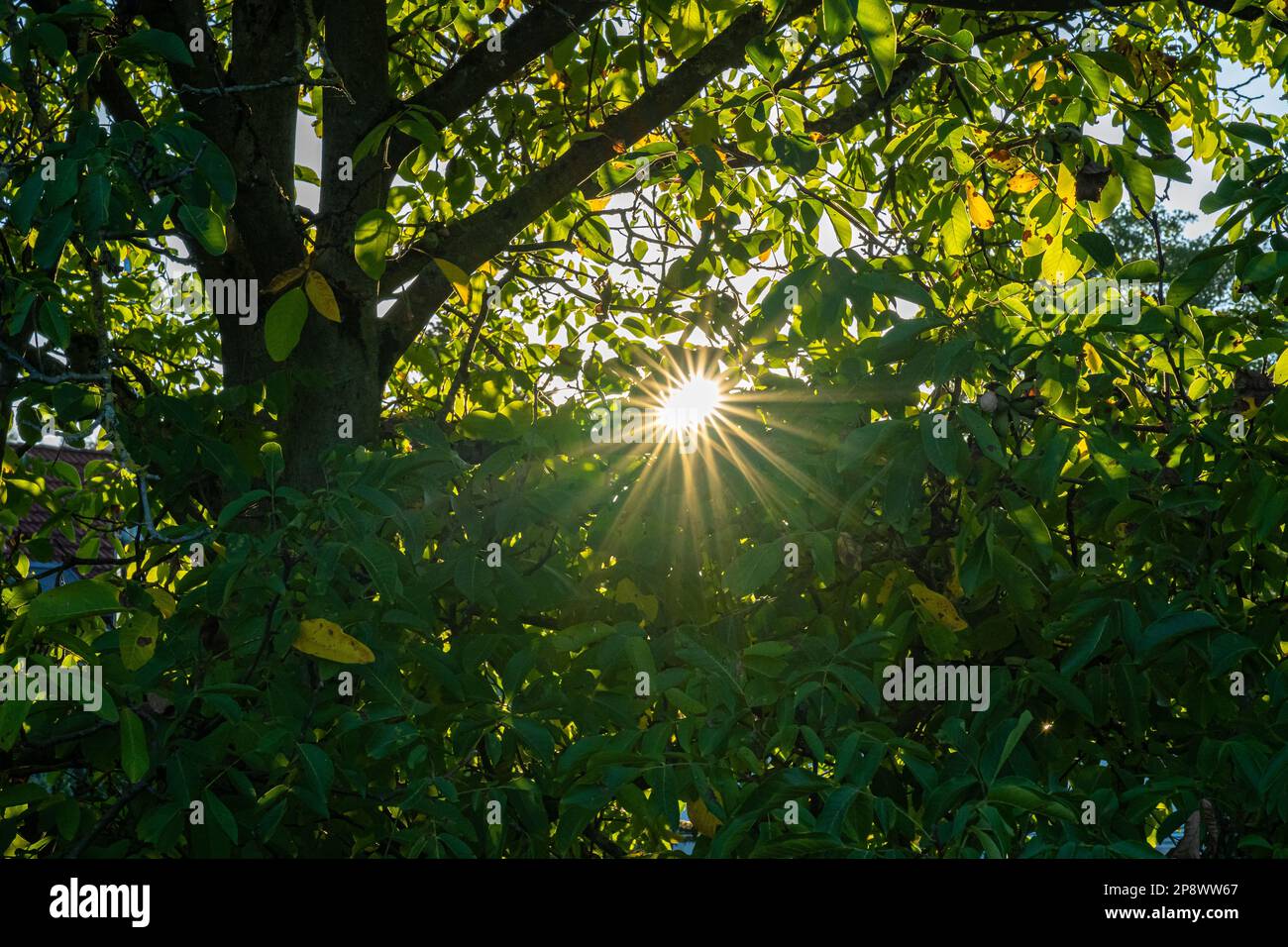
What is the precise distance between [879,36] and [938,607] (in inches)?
50.9

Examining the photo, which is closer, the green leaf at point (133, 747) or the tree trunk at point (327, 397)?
the green leaf at point (133, 747)

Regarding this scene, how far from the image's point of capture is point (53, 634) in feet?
6.70

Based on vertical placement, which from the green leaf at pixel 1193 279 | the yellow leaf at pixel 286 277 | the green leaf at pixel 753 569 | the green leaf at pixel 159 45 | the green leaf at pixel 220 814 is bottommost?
the green leaf at pixel 220 814

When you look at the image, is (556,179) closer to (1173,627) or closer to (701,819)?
(701,819)

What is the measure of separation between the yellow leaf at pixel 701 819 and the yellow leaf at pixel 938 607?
2.12 feet

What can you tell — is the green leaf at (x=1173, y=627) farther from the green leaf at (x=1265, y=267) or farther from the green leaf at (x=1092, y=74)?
the green leaf at (x=1092, y=74)

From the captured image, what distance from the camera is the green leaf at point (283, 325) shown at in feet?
9.57

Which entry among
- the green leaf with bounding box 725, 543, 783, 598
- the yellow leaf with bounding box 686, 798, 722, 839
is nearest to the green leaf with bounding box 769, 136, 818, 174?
the green leaf with bounding box 725, 543, 783, 598

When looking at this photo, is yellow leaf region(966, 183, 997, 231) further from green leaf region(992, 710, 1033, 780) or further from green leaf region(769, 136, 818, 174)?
green leaf region(992, 710, 1033, 780)

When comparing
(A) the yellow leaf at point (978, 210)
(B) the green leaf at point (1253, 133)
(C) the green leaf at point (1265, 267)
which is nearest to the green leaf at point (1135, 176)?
(B) the green leaf at point (1253, 133)

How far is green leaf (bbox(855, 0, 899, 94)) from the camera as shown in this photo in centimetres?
157

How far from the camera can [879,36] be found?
1587 millimetres

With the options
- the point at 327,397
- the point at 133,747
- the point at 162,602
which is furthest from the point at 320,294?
the point at 133,747
